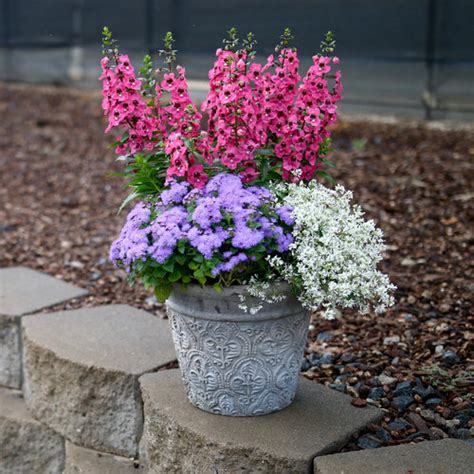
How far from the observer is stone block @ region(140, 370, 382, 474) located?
7.16 feet

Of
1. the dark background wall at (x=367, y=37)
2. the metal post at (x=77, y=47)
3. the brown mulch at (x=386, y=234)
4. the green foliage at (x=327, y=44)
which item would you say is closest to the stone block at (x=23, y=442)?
the brown mulch at (x=386, y=234)

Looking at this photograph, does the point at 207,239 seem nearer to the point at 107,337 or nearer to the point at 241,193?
the point at 241,193

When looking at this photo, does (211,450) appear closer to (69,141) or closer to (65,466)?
(65,466)

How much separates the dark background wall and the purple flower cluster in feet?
15.8

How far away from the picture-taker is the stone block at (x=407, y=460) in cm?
207

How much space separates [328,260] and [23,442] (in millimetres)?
1682

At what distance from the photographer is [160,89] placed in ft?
7.82

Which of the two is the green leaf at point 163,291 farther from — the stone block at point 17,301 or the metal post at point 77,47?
the metal post at point 77,47

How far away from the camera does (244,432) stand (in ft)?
7.47

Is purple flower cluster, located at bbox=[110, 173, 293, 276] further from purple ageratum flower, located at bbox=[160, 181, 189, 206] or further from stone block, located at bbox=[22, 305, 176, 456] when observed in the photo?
stone block, located at bbox=[22, 305, 176, 456]

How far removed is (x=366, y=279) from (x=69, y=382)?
1.21 m

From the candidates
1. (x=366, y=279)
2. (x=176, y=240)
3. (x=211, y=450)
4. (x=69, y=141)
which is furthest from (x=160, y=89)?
(x=69, y=141)

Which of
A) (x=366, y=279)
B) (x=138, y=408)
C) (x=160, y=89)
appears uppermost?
(x=160, y=89)

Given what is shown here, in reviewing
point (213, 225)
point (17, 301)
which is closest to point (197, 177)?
point (213, 225)
